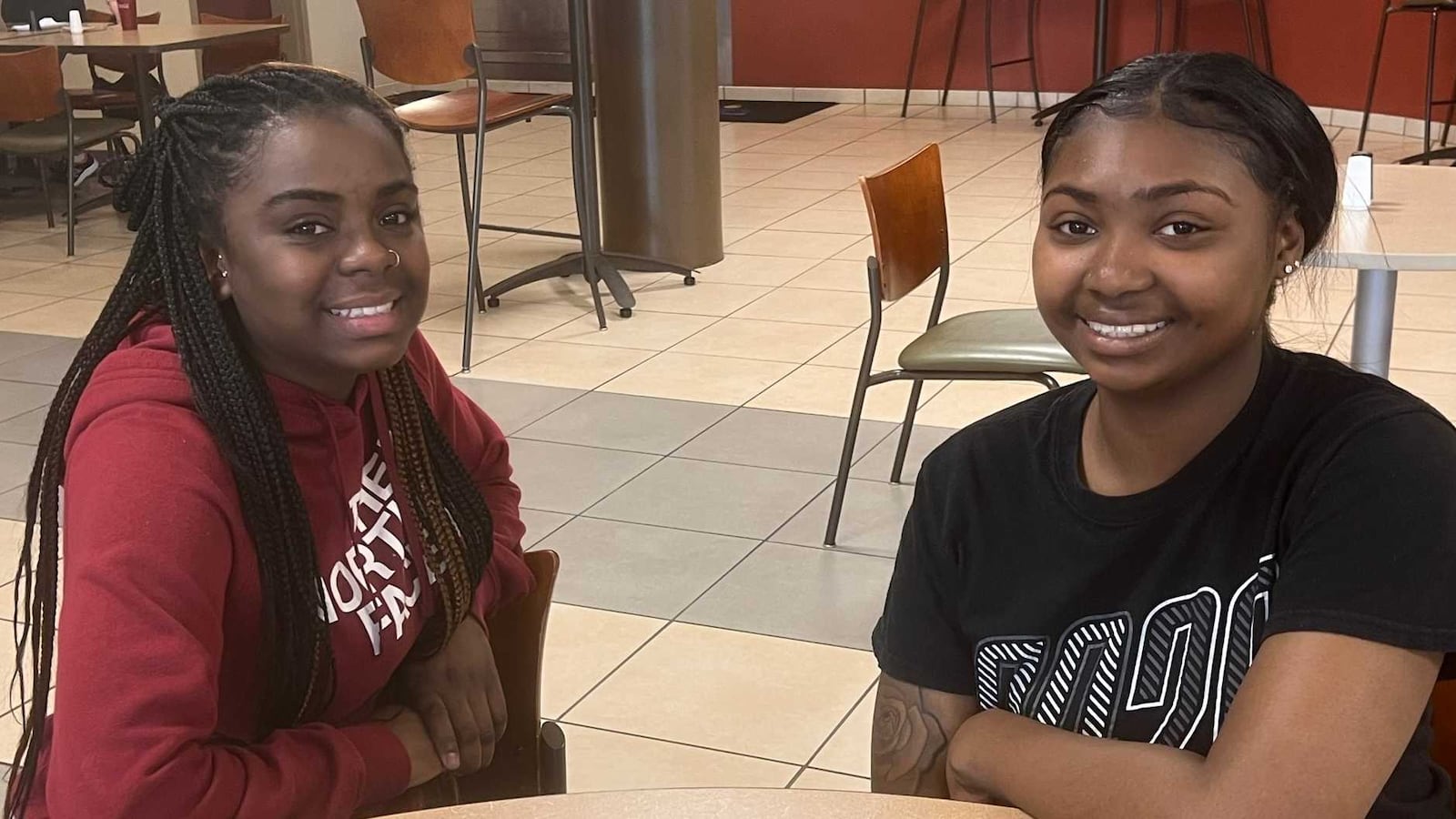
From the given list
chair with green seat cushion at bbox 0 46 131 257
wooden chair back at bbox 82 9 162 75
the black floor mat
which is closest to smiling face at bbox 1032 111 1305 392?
chair with green seat cushion at bbox 0 46 131 257

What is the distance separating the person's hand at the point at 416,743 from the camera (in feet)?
4.48

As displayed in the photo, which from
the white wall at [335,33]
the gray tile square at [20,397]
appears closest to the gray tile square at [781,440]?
the gray tile square at [20,397]

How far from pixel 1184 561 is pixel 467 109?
3727 mm

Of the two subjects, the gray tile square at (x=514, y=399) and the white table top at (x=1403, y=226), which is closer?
the white table top at (x=1403, y=226)

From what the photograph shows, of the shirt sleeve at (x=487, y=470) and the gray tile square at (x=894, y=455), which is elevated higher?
the shirt sleeve at (x=487, y=470)

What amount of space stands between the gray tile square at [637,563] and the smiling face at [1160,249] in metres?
1.74

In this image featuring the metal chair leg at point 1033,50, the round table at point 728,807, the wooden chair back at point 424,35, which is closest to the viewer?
the round table at point 728,807

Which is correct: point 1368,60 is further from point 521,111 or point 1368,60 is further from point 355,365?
point 355,365

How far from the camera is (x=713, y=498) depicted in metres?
3.33

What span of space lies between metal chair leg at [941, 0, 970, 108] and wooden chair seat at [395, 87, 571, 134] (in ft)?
14.2

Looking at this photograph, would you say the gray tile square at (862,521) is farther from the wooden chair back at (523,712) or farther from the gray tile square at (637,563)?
the wooden chair back at (523,712)

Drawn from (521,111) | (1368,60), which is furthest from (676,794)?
(1368,60)

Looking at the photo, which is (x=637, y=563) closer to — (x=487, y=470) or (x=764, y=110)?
(x=487, y=470)

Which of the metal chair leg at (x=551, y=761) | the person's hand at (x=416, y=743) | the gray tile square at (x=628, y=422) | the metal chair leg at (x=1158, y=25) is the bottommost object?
the gray tile square at (x=628, y=422)
